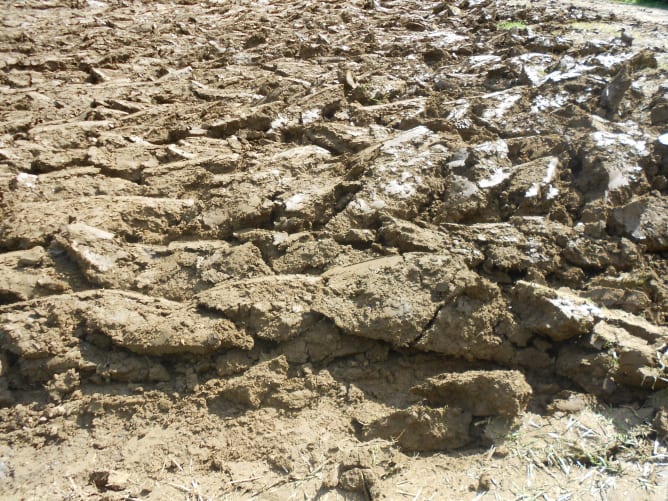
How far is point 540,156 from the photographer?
2.92 metres

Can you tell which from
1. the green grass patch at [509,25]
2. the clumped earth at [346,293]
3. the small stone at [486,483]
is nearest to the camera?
the small stone at [486,483]

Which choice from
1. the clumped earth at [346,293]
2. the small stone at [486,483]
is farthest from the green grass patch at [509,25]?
the small stone at [486,483]

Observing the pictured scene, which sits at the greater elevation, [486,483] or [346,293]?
[346,293]

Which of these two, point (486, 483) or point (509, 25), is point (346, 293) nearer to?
point (486, 483)

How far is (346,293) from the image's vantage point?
7.60 feet

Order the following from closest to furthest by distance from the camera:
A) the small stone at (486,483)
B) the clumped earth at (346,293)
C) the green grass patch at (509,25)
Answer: the small stone at (486,483) → the clumped earth at (346,293) → the green grass patch at (509,25)

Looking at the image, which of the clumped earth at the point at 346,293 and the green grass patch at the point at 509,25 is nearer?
the clumped earth at the point at 346,293

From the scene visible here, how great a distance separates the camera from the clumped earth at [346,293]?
6.39ft

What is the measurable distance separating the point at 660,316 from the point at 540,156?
110 cm

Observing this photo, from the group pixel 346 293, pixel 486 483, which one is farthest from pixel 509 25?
pixel 486 483

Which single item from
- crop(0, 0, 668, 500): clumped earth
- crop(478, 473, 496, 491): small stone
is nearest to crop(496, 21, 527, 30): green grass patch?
crop(0, 0, 668, 500): clumped earth

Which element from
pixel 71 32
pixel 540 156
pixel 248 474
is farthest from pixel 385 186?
pixel 71 32

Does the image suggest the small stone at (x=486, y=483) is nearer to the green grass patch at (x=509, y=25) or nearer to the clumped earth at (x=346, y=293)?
the clumped earth at (x=346, y=293)

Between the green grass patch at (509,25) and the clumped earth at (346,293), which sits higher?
the green grass patch at (509,25)
